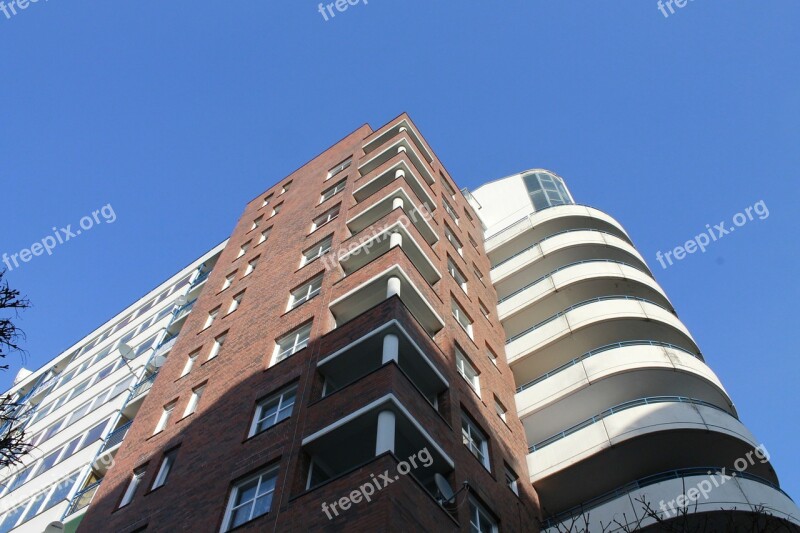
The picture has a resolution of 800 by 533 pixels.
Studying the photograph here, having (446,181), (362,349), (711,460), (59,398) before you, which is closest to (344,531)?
(362,349)

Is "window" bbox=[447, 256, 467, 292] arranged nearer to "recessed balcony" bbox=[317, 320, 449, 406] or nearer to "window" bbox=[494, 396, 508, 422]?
"window" bbox=[494, 396, 508, 422]

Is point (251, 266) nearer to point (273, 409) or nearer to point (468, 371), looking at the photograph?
point (468, 371)

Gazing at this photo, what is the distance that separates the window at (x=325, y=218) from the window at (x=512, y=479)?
13.7 m

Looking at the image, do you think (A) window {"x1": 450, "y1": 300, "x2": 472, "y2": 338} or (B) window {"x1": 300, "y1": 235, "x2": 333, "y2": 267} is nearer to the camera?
(A) window {"x1": 450, "y1": 300, "x2": 472, "y2": 338}

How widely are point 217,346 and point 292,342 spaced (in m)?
5.27

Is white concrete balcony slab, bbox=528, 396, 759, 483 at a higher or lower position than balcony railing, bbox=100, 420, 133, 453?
lower

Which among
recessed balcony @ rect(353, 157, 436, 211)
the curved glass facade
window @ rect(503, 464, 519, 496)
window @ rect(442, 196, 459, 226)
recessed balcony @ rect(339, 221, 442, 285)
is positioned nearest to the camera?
window @ rect(503, 464, 519, 496)

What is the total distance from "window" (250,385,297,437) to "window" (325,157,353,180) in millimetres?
18317

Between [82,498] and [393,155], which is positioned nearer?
[82,498]

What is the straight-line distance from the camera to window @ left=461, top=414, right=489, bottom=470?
813 inches

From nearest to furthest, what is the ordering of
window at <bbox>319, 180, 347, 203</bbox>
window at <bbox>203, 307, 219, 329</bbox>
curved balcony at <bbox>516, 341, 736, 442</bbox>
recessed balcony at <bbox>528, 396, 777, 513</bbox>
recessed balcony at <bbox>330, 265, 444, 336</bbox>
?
recessed balcony at <bbox>528, 396, 777, 513</bbox>, recessed balcony at <bbox>330, 265, 444, 336</bbox>, curved balcony at <bbox>516, 341, 736, 442</bbox>, window at <bbox>203, 307, 219, 329</bbox>, window at <bbox>319, 180, 347, 203</bbox>

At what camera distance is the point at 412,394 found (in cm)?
1819

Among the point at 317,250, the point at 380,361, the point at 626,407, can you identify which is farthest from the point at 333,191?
the point at 626,407

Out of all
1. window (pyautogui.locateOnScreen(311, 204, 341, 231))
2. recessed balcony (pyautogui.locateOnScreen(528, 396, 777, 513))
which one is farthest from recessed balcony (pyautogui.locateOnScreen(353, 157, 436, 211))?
recessed balcony (pyautogui.locateOnScreen(528, 396, 777, 513))
